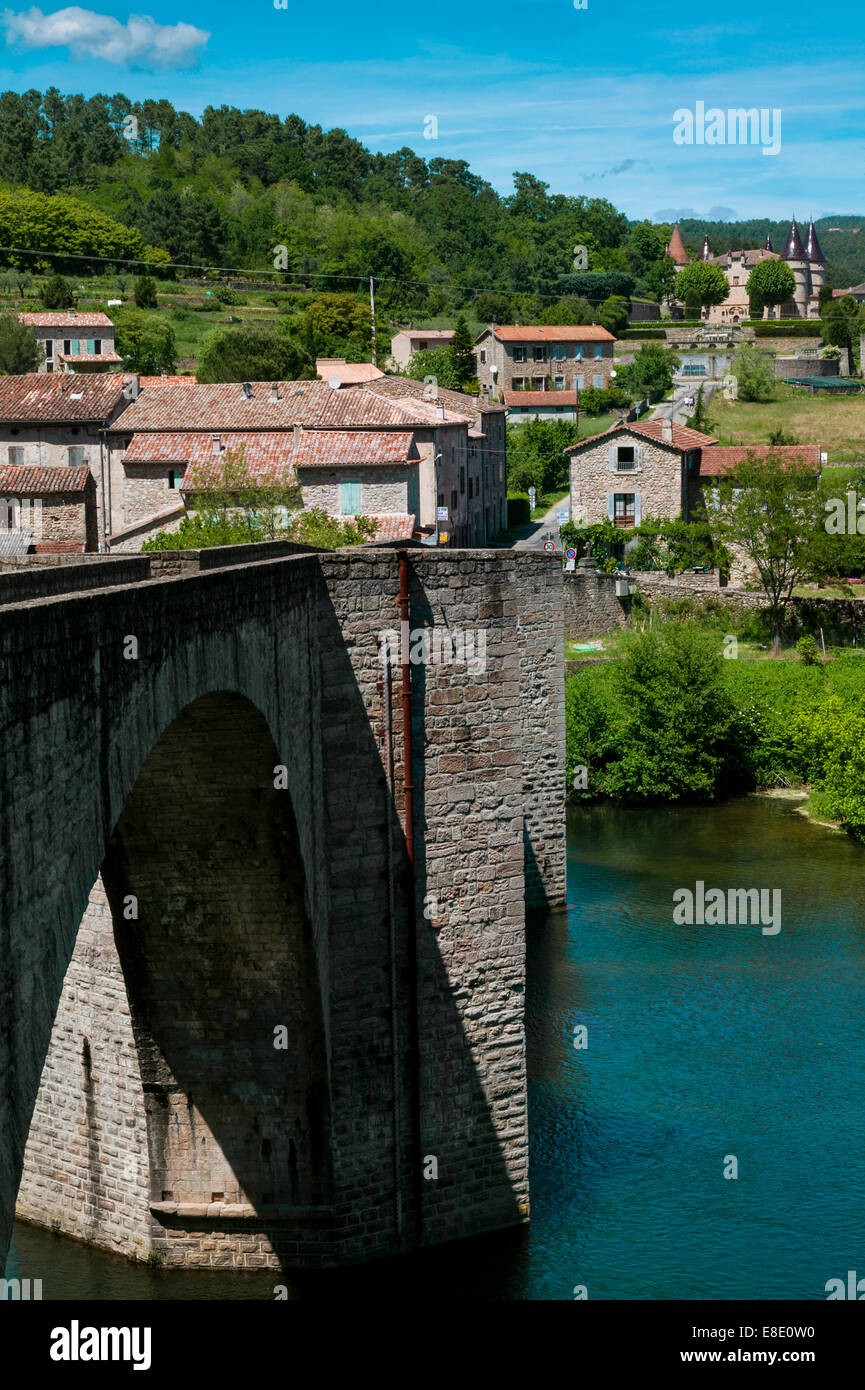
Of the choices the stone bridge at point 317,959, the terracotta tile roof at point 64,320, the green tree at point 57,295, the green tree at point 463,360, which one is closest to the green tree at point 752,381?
the green tree at point 463,360

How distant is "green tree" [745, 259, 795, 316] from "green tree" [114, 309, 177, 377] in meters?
53.7

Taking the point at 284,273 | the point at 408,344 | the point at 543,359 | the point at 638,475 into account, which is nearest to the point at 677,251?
the point at 284,273

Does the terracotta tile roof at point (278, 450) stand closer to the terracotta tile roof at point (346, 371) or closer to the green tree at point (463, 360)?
the terracotta tile roof at point (346, 371)

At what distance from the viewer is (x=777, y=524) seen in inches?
1620

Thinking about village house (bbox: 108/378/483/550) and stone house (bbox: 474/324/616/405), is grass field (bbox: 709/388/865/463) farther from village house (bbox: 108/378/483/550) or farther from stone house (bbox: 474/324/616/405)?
village house (bbox: 108/378/483/550)

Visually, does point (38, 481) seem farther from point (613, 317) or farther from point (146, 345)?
point (613, 317)

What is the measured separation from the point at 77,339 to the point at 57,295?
1034 cm

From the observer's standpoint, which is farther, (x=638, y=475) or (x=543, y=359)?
(x=543, y=359)

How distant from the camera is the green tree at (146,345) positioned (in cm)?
7238

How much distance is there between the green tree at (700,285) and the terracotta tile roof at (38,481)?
9200 cm

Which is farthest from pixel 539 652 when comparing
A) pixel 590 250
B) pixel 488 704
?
pixel 590 250

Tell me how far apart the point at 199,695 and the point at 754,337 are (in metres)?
96.6

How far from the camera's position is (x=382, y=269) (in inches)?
4099

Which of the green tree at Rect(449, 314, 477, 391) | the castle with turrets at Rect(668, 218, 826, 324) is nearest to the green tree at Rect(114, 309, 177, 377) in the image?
the green tree at Rect(449, 314, 477, 391)
